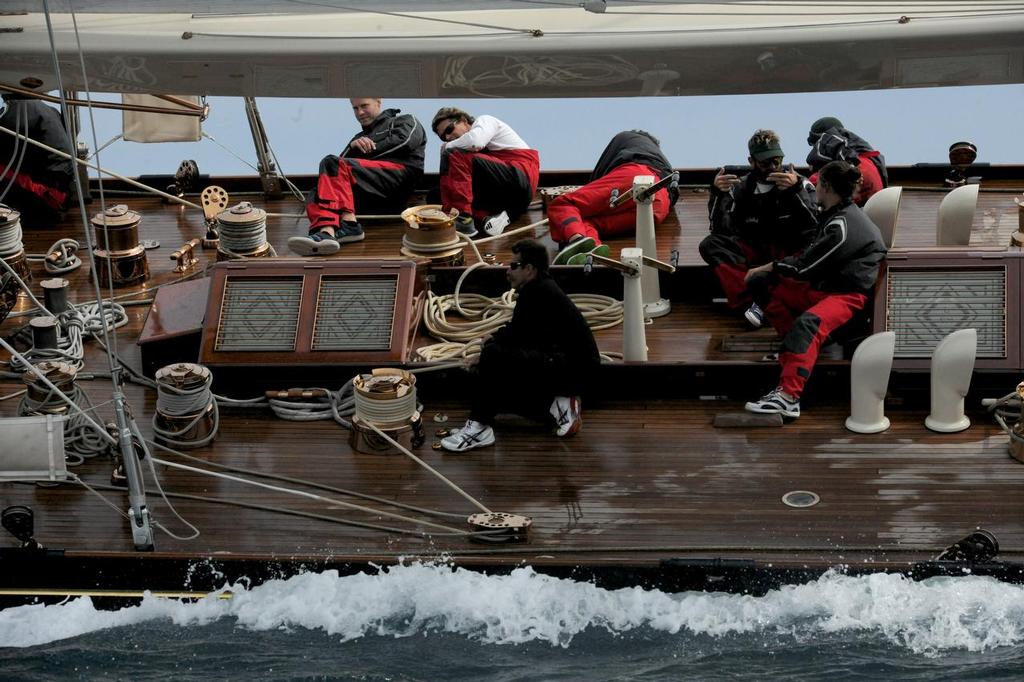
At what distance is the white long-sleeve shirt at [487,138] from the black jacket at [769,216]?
165 centimetres

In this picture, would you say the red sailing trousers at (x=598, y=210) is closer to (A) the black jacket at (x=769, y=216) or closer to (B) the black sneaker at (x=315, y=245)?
(A) the black jacket at (x=769, y=216)

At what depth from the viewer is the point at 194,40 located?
7.23 meters

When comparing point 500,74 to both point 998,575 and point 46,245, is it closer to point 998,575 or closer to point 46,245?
point 998,575

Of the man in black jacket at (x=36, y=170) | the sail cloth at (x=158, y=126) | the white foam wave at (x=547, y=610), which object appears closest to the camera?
the white foam wave at (x=547, y=610)

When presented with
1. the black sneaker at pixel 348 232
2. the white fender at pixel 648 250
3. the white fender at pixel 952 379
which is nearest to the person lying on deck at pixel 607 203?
the white fender at pixel 648 250

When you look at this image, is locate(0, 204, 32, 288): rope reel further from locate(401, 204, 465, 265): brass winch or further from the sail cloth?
locate(401, 204, 465, 265): brass winch

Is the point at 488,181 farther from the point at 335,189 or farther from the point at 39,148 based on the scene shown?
the point at 39,148

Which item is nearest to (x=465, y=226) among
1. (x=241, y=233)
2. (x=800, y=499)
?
(x=241, y=233)

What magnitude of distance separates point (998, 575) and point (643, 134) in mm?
4003

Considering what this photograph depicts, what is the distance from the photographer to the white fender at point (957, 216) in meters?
8.72

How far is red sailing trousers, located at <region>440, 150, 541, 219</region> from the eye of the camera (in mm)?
9359

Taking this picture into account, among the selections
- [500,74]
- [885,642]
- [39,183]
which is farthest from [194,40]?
[885,642]

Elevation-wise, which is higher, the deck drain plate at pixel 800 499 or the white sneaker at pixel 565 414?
the white sneaker at pixel 565 414

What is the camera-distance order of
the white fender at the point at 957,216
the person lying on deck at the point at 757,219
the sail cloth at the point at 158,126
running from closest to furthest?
the person lying on deck at the point at 757,219
the white fender at the point at 957,216
the sail cloth at the point at 158,126
